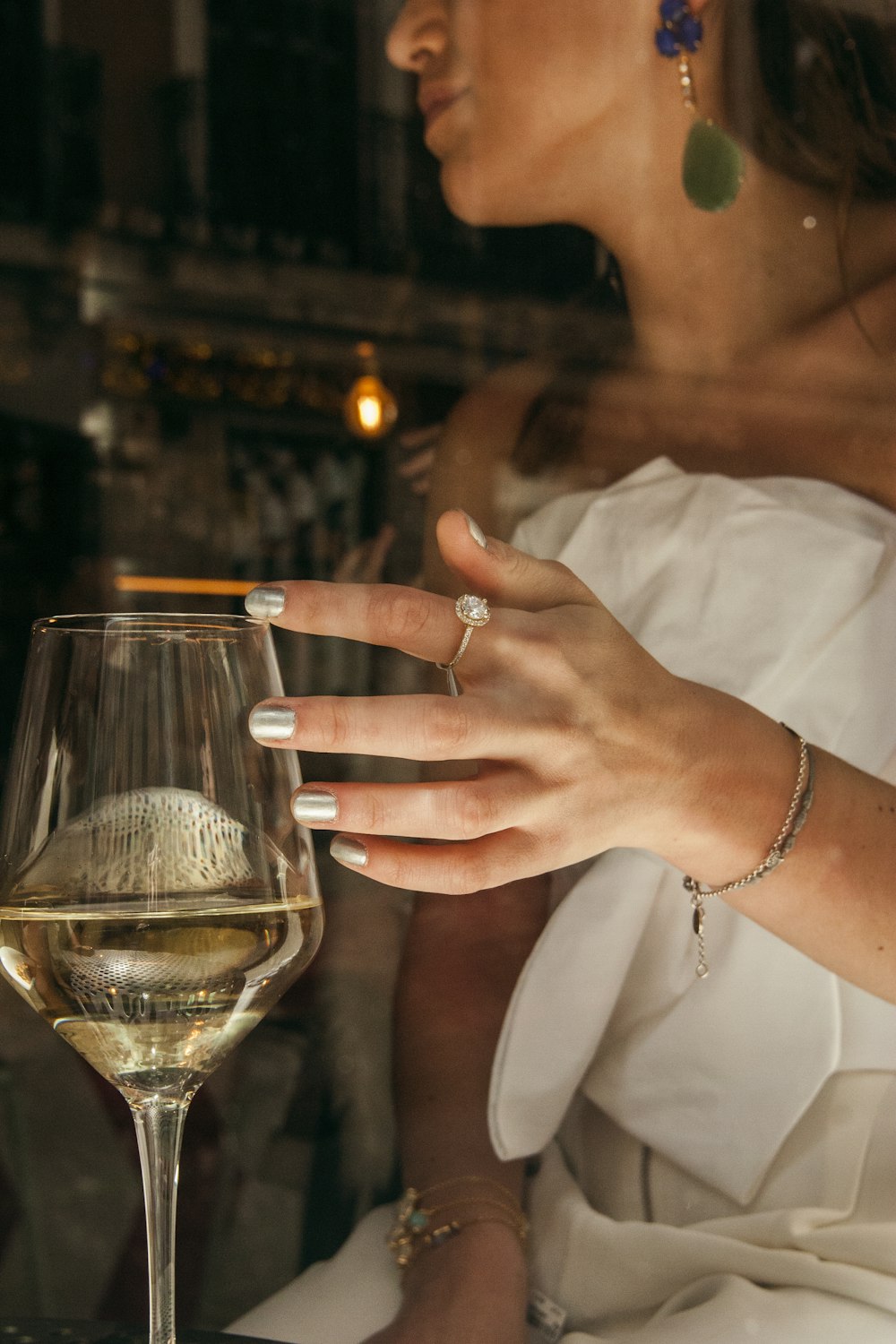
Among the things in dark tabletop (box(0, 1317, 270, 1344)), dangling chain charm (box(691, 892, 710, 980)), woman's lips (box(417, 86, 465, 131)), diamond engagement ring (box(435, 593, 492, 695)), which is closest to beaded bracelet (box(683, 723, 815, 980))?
dangling chain charm (box(691, 892, 710, 980))

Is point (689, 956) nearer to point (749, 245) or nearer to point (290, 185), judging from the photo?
point (749, 245)

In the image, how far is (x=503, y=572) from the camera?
41cm

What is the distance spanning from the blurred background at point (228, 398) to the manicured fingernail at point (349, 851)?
26cm

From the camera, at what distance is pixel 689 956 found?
61 centimetres

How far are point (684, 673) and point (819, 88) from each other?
0.31 meters

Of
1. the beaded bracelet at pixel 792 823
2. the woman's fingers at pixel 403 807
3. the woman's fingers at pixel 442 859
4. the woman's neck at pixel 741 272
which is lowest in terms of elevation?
the beaded bracelet at pixel 792 823

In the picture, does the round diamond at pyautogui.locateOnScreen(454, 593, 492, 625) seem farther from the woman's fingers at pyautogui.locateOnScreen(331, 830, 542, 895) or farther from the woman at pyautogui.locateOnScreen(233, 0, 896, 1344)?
the woman at pyautogui.locateOnScreen(233, 0, 896, 1344)

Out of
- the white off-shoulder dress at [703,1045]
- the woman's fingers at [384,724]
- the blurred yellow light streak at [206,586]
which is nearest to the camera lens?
A: the woman's fingers at [384,724]

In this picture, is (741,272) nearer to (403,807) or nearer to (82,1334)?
(403,807)

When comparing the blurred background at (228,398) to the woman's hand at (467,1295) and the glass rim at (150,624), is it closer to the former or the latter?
the woman's hand at (467,1295)

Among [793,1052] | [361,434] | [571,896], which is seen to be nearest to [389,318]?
[361,434]

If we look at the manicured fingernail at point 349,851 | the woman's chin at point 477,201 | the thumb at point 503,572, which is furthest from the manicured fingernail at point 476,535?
the woman's chin at point 477,201

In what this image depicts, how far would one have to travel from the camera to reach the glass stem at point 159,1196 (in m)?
0.42

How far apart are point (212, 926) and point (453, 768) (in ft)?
0.83
